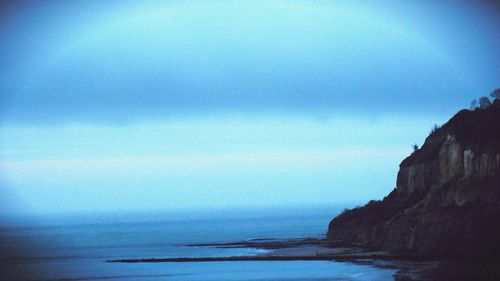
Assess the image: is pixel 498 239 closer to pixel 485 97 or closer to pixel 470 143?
pixel 470 143

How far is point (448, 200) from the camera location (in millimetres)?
107812

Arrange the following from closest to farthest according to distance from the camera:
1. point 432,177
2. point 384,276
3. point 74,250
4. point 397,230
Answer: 1. point 384,276
2. point 397,230
3. point 432,177
4. point 74,250

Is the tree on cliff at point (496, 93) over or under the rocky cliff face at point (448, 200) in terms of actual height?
over

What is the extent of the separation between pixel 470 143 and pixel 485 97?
52.7 metres

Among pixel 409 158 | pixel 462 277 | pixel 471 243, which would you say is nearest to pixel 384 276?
pixel 462 277

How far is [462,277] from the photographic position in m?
76.8

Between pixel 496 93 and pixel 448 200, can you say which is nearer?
pixel 448 200

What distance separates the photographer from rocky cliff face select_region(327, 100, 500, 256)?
97250mm

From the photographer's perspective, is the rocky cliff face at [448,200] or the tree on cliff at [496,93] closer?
the rocky cliff face at [448,200]

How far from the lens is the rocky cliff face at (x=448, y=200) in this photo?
9725 centimetres

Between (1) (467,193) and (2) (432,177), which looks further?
(2) (432,177)

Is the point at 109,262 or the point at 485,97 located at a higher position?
the point at 485,97

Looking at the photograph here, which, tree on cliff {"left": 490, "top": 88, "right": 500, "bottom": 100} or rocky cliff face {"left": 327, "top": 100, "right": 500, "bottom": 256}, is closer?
rocky cliff face {"left": 327, "top": 100, "right": 500, "bottom": 256}

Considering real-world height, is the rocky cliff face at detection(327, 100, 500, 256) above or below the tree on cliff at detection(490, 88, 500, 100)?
below
